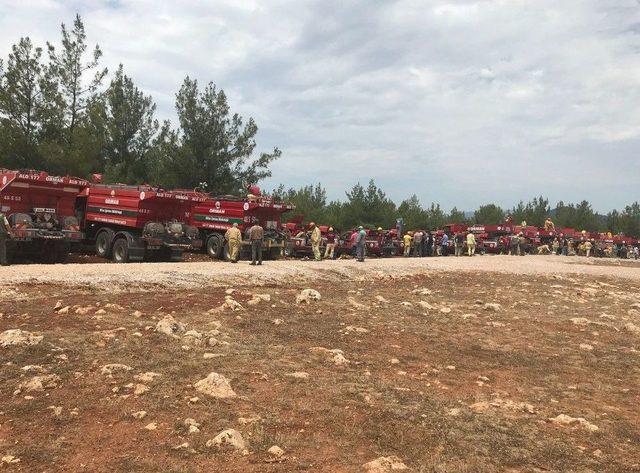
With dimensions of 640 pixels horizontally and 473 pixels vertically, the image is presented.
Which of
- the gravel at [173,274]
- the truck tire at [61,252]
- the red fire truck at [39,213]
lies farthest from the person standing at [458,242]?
the truck tire at [61,252]

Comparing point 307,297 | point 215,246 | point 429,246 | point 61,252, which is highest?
point 429,246

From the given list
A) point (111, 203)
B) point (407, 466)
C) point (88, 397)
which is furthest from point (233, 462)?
point (111, 203)

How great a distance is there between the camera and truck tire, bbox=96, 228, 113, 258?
1803 cm

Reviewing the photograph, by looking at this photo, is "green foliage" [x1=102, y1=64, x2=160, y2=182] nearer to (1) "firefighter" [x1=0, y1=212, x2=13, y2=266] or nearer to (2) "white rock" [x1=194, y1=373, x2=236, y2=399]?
(1) "firefighter" [x1=0, y1=212, x2=13, y2=266]

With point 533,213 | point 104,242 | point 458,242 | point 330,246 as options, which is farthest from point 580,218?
point 104,242

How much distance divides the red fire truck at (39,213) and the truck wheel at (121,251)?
1.34m

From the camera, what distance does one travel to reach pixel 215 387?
16.6ft

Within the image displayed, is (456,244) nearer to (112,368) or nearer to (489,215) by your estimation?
(112,368)

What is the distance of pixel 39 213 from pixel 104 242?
2409 millimetres

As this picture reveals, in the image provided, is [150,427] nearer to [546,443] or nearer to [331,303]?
[546,443]

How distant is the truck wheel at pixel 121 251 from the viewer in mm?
17114

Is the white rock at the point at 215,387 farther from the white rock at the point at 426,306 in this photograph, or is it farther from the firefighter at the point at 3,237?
the firefighter at the point at 3,237

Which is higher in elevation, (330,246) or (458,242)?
(458,242)

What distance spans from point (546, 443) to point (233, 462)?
8.03 ft
